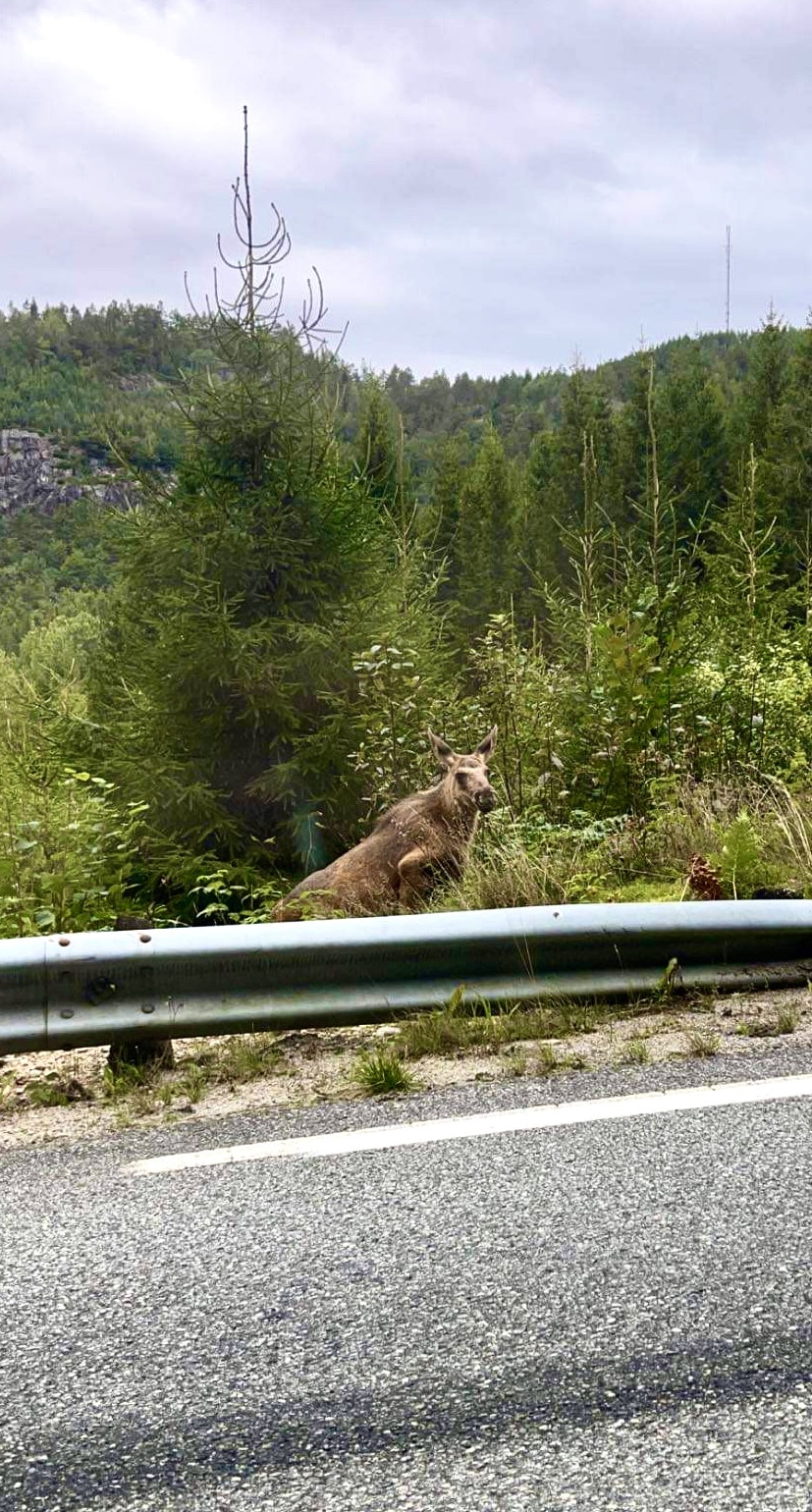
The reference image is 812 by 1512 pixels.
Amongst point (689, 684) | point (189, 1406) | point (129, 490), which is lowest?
point (189, 1406)

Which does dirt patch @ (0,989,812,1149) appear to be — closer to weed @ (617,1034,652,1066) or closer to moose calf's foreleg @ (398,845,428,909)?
weed @ (617,1034,652,1066)

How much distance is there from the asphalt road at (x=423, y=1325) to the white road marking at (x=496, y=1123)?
0.07 m

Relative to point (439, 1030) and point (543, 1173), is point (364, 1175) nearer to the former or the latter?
point (543, 1173)

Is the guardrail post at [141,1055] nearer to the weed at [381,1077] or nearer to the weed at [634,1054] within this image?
the weed at [381,1077]

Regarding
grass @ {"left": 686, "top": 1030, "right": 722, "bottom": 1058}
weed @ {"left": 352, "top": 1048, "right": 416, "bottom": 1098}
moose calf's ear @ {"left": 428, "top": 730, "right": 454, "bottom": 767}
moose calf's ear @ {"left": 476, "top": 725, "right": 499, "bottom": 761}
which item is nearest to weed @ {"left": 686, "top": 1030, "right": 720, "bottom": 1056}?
grass @ {"left": 686, "top": 1030, "right": 722, "bottom": 1058}

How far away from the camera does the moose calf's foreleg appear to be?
23.6ft

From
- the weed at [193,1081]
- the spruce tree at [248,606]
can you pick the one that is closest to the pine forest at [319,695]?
the spruce tree at [248,606]

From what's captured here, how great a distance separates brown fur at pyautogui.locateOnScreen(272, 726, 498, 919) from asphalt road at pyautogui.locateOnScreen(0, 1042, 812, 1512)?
13.0 ft

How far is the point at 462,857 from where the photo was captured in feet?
23.4

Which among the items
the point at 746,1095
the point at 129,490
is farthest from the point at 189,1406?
the point at 129,490

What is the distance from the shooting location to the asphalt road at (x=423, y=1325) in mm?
1769

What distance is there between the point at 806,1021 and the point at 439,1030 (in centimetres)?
122

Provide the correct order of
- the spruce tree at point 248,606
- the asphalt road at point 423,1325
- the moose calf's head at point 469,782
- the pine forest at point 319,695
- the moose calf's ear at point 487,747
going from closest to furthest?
the asphalt road at point 423,1325 < the pine forest at point 319,695 < the moose calf's head at point 469,782 < the moose calf's ear at point 487,747 < the spruce tree at point 248,606

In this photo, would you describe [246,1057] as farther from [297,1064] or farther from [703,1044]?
[703,1044]
